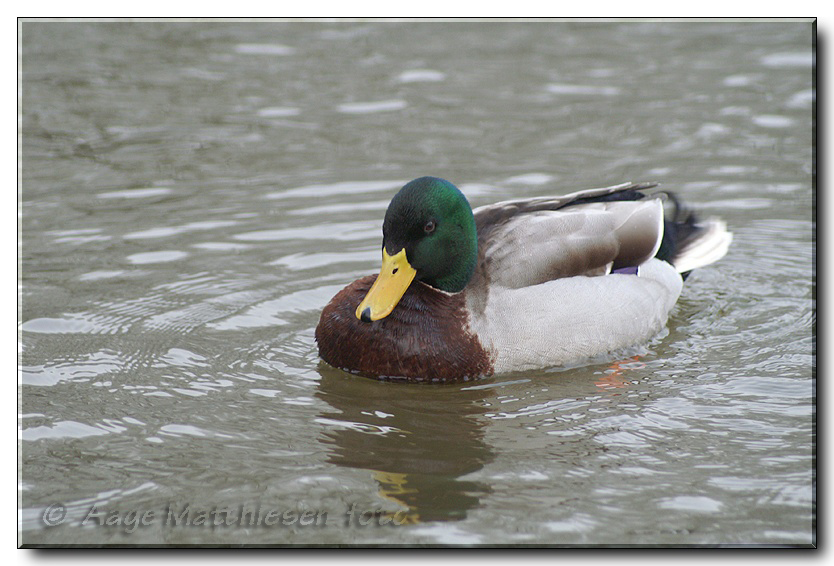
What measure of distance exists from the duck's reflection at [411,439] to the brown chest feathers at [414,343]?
4.0 inches

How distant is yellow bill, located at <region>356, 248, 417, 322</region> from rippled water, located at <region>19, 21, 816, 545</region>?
0.52 m


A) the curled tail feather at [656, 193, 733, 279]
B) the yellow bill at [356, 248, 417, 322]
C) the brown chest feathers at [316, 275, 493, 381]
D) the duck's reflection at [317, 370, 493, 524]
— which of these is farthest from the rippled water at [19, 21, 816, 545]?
the yellow bill at [356, 248, 417, 322]

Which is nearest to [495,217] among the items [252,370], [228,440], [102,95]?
[252,370]

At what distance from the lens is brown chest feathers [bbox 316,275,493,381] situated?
257 inches

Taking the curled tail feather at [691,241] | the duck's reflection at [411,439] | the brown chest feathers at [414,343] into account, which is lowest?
the duck's reflection at [411,439]

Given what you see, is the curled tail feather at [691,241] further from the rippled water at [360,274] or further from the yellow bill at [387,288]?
the yellow bill at [387,288]

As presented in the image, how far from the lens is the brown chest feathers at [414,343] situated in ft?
21.4

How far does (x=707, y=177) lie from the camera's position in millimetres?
9945

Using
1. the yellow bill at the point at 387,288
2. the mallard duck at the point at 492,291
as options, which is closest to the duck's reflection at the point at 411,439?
the mallard duck at the point at 492,291

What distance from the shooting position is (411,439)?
5.88 metres

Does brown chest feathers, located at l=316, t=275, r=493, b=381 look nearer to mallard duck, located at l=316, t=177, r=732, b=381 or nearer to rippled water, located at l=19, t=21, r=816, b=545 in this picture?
mallard duck, located at l=316, t=177, r=732, b=381

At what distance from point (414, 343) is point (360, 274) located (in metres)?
1.74

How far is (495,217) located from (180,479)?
274 cm

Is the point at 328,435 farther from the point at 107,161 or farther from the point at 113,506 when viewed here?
the point at 107,161
